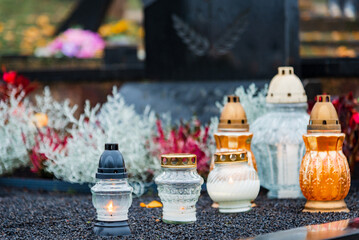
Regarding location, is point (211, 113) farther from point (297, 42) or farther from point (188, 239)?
point (188, 239)

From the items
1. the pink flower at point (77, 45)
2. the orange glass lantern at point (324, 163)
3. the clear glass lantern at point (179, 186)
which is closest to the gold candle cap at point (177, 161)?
the clear glass lantern at point (179, 186)

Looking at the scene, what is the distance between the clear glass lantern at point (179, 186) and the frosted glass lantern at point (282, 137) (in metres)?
1.41

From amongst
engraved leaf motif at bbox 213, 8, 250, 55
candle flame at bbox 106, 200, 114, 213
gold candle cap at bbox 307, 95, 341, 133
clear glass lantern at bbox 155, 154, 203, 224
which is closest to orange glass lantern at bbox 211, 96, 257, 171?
gold candle cap at bbox 307, 95, 341, 133

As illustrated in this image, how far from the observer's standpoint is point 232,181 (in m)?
5.57

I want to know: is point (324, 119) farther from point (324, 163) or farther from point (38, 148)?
point (38, 148)

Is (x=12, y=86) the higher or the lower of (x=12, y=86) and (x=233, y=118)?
the higher

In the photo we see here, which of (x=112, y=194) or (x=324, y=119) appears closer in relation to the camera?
(x=112, y=194)

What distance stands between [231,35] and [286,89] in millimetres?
2956

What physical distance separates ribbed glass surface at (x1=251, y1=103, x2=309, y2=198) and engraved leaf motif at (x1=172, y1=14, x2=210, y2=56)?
9.91ft

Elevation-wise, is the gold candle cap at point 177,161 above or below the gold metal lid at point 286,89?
below

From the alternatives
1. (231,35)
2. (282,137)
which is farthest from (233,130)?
(231,35)

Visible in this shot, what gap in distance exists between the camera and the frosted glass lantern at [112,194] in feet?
15.8

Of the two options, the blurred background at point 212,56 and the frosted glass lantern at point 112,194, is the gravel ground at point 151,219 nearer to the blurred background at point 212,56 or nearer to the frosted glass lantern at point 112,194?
the frosted glass lantern at point 112,194

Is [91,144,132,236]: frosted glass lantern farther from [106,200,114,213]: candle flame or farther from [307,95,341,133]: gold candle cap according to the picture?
[307,95,341,133]: gold candle cap
